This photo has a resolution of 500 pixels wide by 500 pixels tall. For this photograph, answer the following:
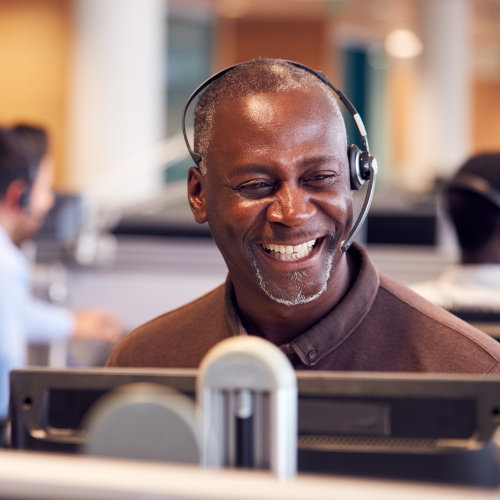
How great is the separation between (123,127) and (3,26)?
246 centimetres

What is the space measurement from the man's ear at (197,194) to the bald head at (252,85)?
0.03 metres

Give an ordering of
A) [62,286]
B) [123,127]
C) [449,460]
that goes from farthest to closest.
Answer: [123,127]
[62,286]
[449,460]

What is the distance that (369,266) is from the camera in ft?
3.12

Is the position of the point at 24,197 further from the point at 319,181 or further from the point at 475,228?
the point at 319,181

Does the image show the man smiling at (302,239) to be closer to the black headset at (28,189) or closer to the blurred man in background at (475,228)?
the blurred man in background at (475,228)

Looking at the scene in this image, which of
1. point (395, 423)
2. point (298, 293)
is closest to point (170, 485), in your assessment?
point (395, 423)

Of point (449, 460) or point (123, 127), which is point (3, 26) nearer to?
point (123, 127)

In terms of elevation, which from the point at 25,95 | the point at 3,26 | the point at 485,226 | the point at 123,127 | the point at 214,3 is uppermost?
the point at 214,3

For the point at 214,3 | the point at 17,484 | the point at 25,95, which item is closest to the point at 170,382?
the point at 17,484

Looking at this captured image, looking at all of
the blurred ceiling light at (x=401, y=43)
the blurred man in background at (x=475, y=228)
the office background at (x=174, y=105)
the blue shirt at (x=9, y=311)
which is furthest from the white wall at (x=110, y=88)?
the blurred ceiling light at (x=401, y=43)

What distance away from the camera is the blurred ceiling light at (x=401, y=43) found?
10766 millimetres

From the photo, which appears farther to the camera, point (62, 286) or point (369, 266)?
point (62, 286)

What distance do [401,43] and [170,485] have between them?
11502 millimetres

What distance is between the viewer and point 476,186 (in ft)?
5.71
